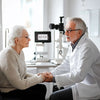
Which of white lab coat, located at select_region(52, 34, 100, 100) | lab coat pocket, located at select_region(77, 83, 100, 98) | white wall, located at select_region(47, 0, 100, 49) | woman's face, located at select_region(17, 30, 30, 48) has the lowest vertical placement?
lab coat pocket, located at select_region(77, 83, 100, 98)

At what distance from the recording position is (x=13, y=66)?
2021 millimetres

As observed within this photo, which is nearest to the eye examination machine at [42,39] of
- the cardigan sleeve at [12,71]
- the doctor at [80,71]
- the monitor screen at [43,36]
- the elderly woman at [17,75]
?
the monitor screen at [43,36]

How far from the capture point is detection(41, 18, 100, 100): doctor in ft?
6.59

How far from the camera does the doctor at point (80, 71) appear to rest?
2.01 meters

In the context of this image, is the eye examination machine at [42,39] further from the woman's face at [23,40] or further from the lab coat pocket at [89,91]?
the lab coat pocket at [89,91]

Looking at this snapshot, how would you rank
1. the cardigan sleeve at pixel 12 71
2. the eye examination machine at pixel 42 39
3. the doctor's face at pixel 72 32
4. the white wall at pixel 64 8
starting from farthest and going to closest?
the white wall at pixel 64 8 < the eye examination machine at pixel 42 39 < the doctor's face at pixel 72 32 < the cardigan sleeve at pixel 12 71

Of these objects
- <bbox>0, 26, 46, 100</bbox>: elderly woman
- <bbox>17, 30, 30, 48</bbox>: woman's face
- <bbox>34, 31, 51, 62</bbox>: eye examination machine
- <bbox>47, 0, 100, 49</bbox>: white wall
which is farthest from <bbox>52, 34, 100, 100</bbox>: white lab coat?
<bbox>47, 0, 100, 49</bbox>: white wall

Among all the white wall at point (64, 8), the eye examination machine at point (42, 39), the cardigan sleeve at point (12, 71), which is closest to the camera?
the cardigan sleeve at point (12, 71)

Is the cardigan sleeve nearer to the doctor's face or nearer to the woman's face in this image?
the woman's face

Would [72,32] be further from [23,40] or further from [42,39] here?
[42,39]

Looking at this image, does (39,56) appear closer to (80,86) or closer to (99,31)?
(99,31)

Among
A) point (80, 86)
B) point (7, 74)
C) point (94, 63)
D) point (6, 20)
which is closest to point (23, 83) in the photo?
point (7, 74)

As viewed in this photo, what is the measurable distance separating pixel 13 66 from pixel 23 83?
7.1 inches

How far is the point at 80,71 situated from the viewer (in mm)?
1983
